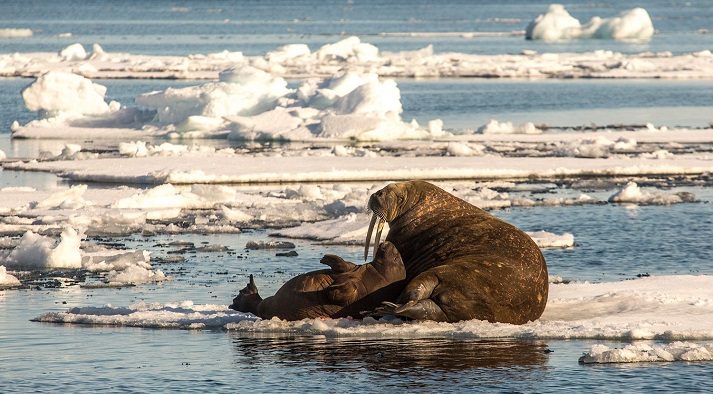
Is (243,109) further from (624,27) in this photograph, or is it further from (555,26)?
(555,26)

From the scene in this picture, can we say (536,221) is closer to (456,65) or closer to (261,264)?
(261,264)

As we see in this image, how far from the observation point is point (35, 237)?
1744 cm

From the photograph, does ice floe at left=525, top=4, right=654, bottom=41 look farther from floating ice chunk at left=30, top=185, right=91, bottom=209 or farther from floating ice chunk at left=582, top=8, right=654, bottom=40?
floating ice chunk at left=30, top=185, right=91, bottom=209

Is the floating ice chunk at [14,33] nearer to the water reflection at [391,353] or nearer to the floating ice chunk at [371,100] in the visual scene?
the floating ice chunk at [371,100]

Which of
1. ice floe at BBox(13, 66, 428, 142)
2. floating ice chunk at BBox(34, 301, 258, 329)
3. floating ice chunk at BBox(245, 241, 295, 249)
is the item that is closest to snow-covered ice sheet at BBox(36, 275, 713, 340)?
floating ice chunk at BBox(34, 301, 258, 329)

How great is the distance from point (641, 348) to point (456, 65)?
5407 centimetres

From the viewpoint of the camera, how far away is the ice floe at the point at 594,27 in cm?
8306

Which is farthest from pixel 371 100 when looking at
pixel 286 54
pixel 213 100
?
pixel 286 54

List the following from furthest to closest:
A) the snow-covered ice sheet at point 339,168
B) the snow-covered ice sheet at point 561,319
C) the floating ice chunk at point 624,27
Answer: the floating ice chunk at point 624,27 < the snow-covered ice sheet at point 339,168 < the snow-covered ice sheet at point 561,319

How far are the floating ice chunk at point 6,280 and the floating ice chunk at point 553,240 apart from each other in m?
6.67

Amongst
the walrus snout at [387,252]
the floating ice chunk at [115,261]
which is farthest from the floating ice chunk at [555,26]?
the walrus snout at [387,252]

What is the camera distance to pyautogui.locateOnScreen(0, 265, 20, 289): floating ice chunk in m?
15.7

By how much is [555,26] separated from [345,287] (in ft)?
247

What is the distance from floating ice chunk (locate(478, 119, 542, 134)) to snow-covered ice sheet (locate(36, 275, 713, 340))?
22.8 metres
